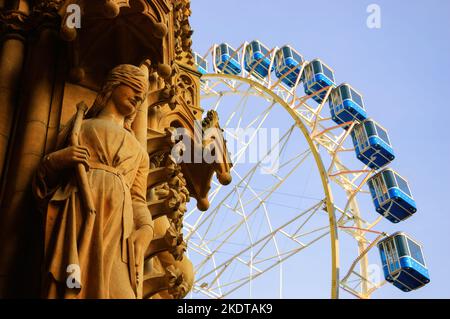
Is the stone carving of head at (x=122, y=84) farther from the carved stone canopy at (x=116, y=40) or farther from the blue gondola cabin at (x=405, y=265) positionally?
the blue gondola cabin at (x=405, y=265)

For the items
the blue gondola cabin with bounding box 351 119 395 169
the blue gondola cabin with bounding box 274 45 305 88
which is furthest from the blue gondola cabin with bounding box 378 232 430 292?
the blue gondola cabin with bounding box 274 45 305 88

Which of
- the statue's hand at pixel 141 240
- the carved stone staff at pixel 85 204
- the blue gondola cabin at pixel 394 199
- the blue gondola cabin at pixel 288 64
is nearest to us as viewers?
the carved stone staff at pixel 85 204

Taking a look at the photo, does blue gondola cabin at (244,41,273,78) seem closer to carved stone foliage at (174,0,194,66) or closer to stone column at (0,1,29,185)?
carved stone foliage at (174,0,194,66)

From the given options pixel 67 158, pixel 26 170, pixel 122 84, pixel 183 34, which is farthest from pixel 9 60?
pixel 183 34

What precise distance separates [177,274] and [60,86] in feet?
7.28

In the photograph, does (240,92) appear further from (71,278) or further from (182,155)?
(71,278)

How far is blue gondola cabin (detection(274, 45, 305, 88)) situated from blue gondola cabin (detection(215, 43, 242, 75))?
2174 millimetres

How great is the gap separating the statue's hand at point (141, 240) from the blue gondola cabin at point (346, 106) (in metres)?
34.2

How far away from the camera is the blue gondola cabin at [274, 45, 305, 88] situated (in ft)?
142

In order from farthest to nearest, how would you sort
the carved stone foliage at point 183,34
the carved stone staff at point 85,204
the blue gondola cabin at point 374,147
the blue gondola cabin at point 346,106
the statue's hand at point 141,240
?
the blue gondola cabin at point 346,106, the blue gondola cabin at point 374,147, the carved stone foliage at point 183,34, the statue's hand at point 141,240, the carved stone staff at point 85,204

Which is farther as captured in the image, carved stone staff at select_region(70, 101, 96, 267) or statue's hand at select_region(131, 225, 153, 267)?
statue's hand at select_region(131, 225, 153, 267)


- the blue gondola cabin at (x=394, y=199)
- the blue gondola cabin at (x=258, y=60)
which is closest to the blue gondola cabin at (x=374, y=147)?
the blue gondola cabin at (x=394, y=199)

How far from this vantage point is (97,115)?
736 centimetres

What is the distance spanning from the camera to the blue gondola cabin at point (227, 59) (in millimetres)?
43375
